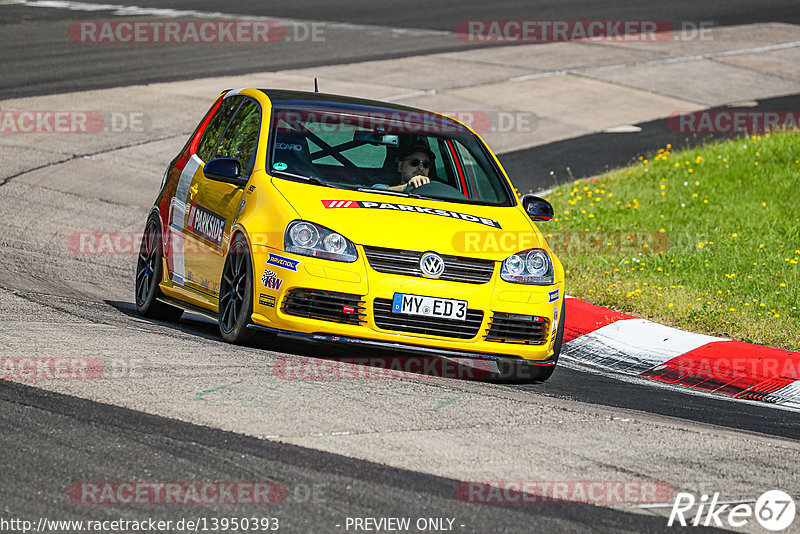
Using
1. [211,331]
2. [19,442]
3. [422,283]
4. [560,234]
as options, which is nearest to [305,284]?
[422,283]

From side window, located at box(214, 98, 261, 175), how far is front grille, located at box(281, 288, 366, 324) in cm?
124

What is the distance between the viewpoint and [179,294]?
8.70 meters

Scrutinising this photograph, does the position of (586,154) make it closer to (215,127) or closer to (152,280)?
(215,127)

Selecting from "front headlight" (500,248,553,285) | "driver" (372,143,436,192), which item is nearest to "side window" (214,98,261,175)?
"driver" (372,143,436,192)

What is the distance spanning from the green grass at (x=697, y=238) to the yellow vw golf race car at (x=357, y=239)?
2.12 m

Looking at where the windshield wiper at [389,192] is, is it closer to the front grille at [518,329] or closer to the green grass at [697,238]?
the front grille at [518,329]

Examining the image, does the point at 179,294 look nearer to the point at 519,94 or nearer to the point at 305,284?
the point at 305,284

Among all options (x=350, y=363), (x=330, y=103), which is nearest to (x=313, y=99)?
(x=330, y=103)

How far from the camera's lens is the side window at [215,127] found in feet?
29.7

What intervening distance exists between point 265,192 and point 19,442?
295cm

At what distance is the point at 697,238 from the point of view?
39.4 ft

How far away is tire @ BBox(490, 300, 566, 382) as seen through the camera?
7766 millimetres

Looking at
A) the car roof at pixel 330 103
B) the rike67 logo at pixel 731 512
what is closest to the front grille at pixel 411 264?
the car roof at pixel 330 103

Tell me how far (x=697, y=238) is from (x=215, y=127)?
513 cm
